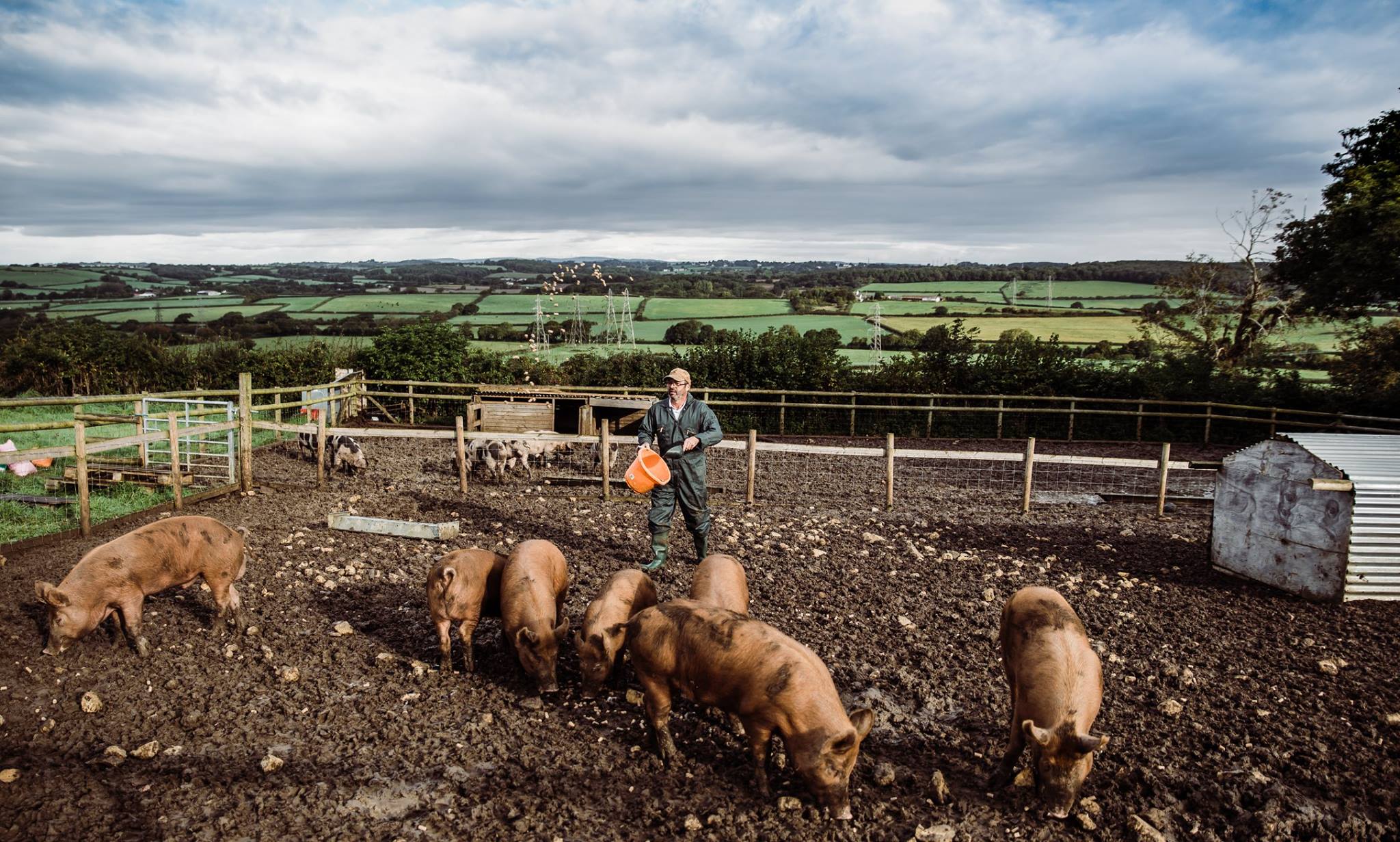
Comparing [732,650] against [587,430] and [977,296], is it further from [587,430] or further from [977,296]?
[977,296]

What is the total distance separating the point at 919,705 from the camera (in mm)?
5215

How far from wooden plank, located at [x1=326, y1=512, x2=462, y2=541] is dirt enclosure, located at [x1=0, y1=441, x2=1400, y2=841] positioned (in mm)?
141

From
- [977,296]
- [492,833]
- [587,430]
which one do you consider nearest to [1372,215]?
[587,430]

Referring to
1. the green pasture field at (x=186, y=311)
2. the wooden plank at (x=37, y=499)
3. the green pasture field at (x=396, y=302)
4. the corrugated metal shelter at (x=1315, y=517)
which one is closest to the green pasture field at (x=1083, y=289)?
the green pasture field at (x=396, y=302)

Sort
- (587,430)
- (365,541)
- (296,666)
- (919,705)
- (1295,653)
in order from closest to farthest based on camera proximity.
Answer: (919,705) < (296,666) < (1295,653) < (365,541) < (587,430)

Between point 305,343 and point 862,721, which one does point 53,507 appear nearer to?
point 862,721

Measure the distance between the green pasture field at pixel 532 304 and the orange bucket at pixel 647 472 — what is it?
29.7m

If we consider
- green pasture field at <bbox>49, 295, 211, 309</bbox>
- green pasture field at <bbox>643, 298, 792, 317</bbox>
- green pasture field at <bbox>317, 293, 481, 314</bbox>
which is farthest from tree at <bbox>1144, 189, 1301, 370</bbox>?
green pasture field at <bbox>49, 295, 211, 309</bbox>

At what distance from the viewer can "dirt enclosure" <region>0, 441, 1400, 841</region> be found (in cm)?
398

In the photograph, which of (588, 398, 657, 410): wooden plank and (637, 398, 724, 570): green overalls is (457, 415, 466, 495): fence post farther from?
(588, 398, 657, 410): wooden plank

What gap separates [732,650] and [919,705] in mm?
1670

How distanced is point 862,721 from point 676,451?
398 cm

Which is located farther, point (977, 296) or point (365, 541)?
point (977, 296)

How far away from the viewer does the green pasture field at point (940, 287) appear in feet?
156
